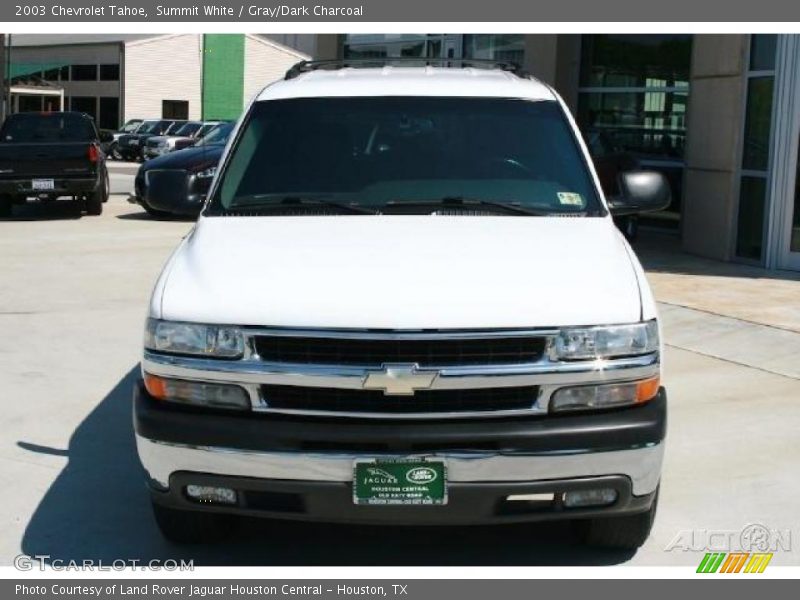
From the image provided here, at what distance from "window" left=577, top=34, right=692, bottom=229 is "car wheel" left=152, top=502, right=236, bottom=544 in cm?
1173

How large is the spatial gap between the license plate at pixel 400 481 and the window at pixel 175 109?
→ 53.0 m

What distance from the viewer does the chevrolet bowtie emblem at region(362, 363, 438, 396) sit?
13.2 ft

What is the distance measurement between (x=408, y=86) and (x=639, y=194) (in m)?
1.26

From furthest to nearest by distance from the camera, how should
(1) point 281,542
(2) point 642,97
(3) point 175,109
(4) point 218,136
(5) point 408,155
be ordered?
(3) point 175,109 → (4) point 218,136 → (2) point 642,97 → (5) point 408,155 → (1) point 281,542

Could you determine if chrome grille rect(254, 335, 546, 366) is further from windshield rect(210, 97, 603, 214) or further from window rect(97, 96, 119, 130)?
window rect(97, 96, 119, 130)

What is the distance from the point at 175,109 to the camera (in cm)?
5556

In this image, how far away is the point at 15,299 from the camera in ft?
34.5

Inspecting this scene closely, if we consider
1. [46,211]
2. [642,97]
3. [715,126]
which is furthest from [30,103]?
[715,126]

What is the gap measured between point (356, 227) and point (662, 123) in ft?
40.8

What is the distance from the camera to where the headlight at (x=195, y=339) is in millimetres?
4133

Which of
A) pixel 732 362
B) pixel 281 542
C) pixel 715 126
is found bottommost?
pixel 281 542

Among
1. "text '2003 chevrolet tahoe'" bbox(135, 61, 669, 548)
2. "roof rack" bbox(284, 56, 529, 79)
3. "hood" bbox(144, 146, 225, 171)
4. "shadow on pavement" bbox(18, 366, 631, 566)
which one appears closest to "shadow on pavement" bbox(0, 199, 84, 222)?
"hood" bbox(144, 146, 225, 171)

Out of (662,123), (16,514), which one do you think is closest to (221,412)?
(16,514)

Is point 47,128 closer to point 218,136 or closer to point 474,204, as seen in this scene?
point 218,136
